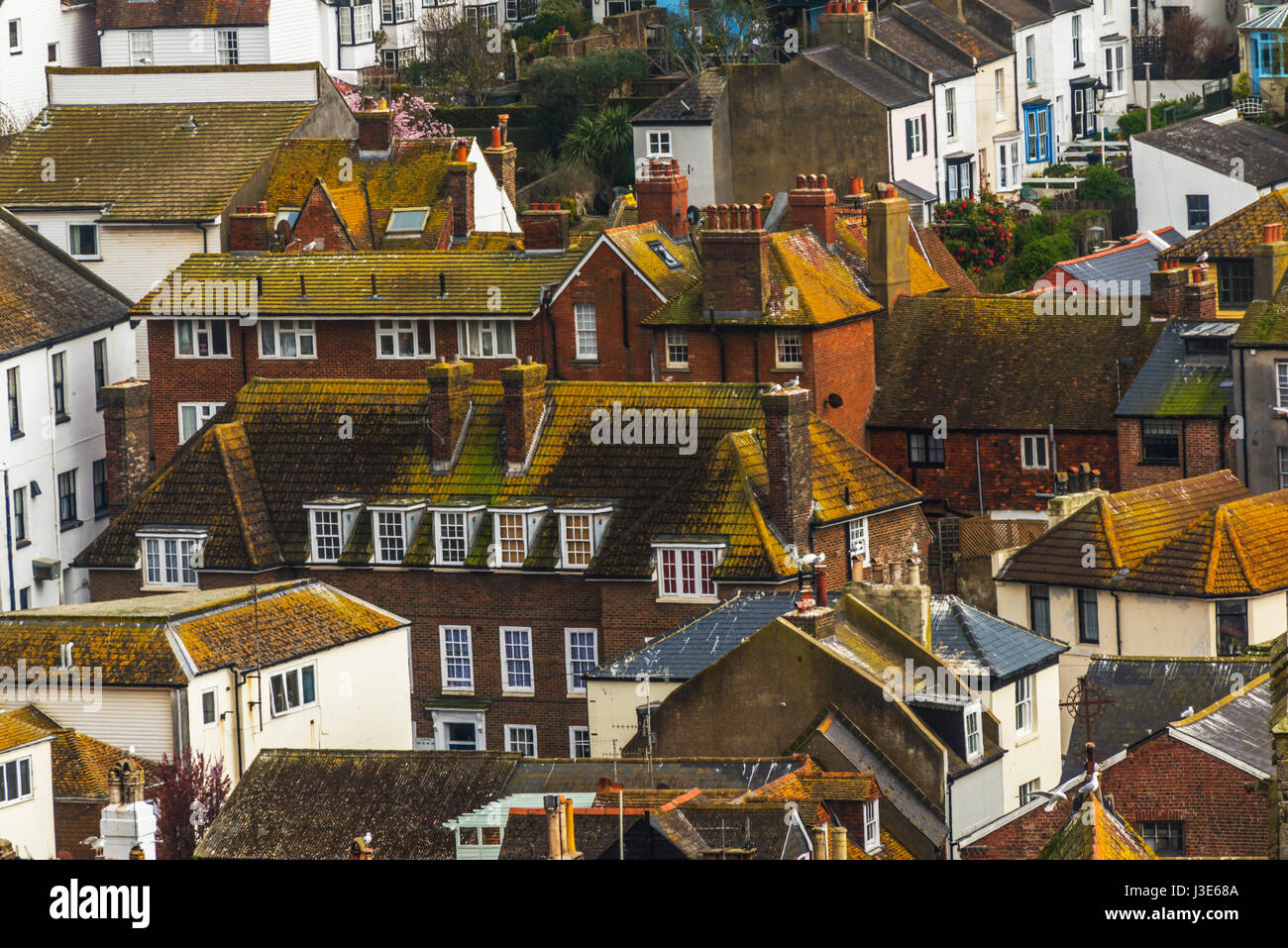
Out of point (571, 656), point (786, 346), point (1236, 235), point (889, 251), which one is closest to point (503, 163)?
point (889, 251)

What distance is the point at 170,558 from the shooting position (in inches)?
2159

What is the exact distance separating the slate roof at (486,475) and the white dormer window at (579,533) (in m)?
0.26

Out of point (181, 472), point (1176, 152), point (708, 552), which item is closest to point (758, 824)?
point (708, 552)

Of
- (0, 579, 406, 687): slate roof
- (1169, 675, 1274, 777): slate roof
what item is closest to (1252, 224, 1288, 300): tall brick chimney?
(0, 579, 406, 687): slate roof

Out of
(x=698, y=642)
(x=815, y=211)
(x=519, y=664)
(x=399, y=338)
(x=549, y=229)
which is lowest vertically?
(x=519, y=664)

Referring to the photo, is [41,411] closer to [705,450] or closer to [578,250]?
[578,250]

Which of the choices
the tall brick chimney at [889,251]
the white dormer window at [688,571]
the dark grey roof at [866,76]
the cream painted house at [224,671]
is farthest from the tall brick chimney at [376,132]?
the white dormer window at [688,571]

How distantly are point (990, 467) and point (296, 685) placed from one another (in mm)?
21086

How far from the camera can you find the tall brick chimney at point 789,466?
5056 centimetres

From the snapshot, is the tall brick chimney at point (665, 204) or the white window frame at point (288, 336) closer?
the white window frame at point (288, 336)

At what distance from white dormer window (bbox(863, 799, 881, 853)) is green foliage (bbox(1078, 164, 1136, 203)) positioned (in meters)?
53.2

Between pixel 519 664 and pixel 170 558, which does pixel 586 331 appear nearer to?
pixel 519 664

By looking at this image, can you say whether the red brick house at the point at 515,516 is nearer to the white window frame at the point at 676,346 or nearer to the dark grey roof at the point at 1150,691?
the white window frame at the point at 676,346

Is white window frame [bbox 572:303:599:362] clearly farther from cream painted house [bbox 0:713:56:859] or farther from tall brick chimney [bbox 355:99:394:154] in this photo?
cream painted house [bbox 0:713:56:859]
